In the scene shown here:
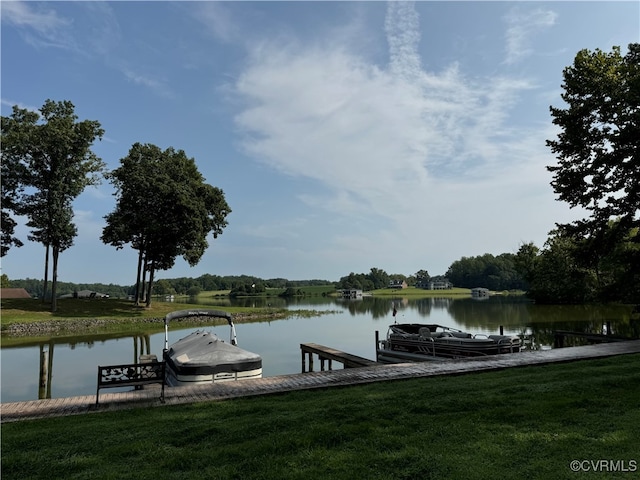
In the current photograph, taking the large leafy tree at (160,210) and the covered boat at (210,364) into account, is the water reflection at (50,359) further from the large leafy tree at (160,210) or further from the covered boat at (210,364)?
the large leafy tree at (160,210)

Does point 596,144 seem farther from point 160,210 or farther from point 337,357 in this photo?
point 160,210

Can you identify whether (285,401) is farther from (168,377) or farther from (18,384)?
(18,384)

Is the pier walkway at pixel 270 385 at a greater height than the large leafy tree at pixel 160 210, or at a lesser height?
lesser

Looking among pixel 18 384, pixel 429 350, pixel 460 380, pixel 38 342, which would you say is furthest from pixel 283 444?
pixel 38 342

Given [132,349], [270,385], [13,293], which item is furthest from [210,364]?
[13,293]

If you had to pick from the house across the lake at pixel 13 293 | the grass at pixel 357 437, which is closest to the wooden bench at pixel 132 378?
the grass at pixel 357 437

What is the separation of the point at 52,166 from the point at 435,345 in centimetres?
3784

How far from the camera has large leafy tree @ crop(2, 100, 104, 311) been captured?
38.2m

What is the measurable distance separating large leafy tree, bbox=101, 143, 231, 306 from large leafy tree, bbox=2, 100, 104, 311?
427 cm

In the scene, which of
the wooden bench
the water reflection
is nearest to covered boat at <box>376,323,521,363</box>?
the wooden bench

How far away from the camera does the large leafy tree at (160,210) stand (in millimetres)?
42594

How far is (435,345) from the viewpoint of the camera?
18.7m

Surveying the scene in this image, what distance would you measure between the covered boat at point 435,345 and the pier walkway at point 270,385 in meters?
2.39

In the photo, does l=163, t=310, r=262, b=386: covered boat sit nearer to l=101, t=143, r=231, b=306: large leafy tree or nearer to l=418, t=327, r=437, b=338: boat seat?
l=418, t=327, r=437, b=338: boat seat
